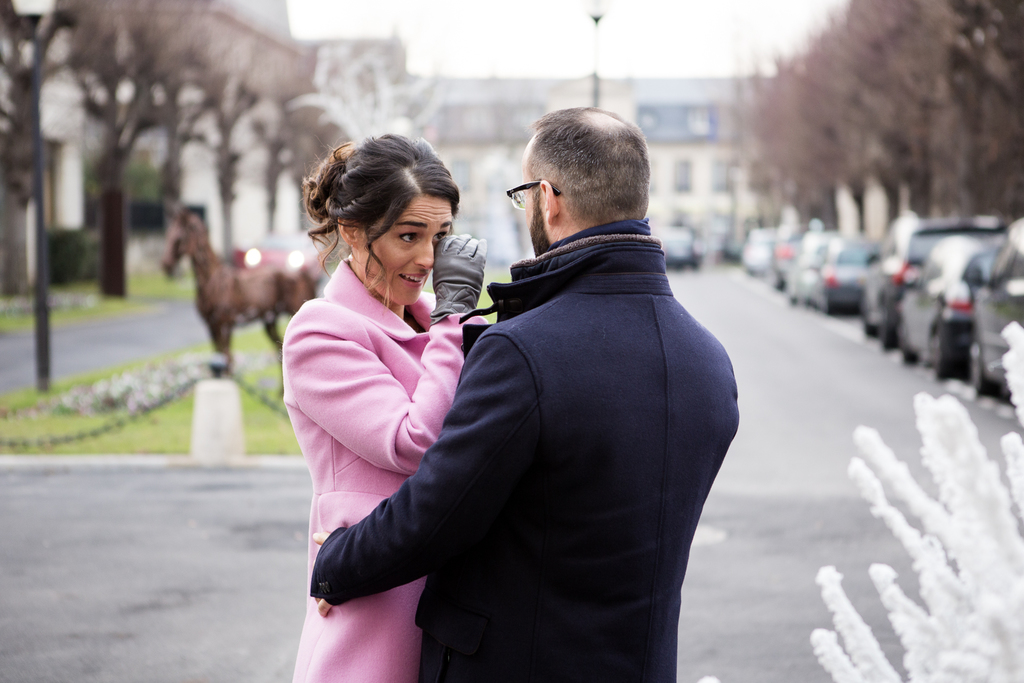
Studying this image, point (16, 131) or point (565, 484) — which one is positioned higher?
point (16, 131)

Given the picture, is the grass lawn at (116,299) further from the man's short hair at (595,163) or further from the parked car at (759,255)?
the parked car at (759,255)

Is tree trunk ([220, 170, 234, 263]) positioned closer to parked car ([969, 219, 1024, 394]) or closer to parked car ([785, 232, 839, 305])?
parked car ([785, 232, 839, 305])

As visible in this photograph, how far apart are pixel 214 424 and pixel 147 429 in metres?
1.87

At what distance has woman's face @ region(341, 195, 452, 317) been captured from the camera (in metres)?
2.29

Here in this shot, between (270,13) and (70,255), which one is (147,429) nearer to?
(70,255)

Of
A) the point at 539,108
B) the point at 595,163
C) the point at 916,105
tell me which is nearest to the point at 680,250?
the point at 539,108

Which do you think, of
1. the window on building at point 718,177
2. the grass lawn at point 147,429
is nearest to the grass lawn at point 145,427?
the grass lawn at point 147,429

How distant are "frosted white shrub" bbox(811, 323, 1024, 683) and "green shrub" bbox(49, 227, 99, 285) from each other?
3283cm

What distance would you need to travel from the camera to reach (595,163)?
1.90 metres

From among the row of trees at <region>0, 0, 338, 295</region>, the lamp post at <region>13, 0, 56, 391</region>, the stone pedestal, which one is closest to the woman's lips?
the stone pedestal

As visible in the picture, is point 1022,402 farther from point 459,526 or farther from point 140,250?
point 140,250

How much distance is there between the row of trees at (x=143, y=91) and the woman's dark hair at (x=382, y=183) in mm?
19501

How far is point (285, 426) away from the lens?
1099 cm

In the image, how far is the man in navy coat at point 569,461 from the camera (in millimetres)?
1799
